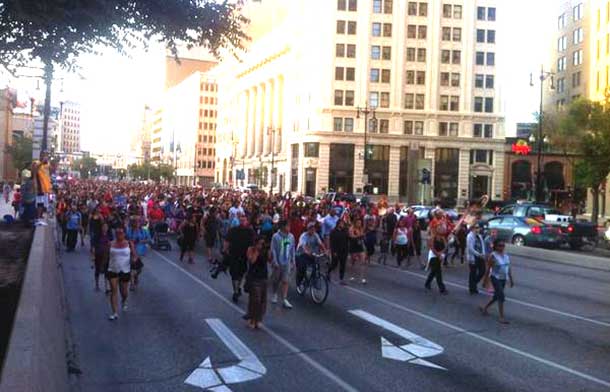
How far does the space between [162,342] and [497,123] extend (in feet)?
274

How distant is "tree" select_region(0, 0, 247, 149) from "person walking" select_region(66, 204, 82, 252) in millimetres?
12433

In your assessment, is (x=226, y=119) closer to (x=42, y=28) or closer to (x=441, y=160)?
(x=441, y=160)

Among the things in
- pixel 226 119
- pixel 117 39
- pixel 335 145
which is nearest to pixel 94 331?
pixel 117 39

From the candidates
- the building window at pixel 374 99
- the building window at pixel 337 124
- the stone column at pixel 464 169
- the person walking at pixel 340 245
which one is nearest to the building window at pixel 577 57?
the stone column at pixel 464 169

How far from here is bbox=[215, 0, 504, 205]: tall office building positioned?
85.8m

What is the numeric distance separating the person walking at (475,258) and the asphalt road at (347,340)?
388 millimetres

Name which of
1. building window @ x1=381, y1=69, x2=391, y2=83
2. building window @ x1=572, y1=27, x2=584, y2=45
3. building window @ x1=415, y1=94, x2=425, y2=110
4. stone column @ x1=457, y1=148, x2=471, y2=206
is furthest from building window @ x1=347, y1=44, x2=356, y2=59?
building window @ x1=572, y1=27, x2=584, y2=45

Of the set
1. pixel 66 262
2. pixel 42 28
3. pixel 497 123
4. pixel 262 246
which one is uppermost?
pixel 497 123

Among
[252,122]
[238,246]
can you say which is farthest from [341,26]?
[238,246]

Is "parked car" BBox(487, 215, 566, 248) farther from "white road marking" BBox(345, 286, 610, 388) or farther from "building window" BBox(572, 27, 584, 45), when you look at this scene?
"building window" BBox(572, 27, 584, 45)

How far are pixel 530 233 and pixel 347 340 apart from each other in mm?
20878

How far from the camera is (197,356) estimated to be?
9375mm

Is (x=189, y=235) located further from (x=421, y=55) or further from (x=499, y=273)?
(x=421, y=55)

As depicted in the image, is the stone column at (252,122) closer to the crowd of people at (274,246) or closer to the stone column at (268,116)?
the stone column at (268,116)
